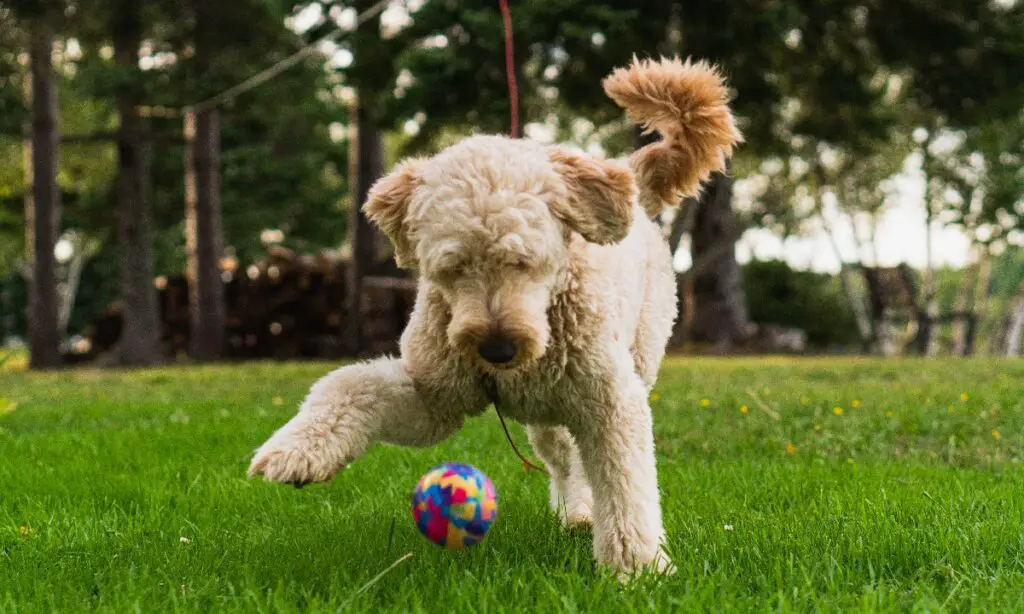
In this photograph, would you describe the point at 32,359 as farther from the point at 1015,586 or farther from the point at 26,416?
the point at 1015,586

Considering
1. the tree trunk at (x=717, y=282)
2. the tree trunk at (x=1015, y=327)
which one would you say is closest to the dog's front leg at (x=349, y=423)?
the tree trunk at (x=717, y=282)

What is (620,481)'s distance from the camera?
3.06 meters

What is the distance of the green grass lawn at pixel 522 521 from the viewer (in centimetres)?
274

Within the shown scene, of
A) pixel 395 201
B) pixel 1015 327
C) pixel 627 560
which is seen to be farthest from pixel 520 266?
pixel 1015 327

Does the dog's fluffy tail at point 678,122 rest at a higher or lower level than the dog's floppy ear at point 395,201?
higher

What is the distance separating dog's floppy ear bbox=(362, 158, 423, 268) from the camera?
10.1 ft

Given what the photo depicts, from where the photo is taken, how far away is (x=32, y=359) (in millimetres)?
15953

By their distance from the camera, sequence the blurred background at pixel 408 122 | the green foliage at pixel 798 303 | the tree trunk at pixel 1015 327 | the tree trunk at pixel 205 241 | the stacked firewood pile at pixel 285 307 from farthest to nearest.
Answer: the green foliage at pixel 798 303 < the tree trunk at pixel 1015 327 < the stacked firewood pile at pixel 285 307 < the tree trunk at pixel 205 241 < the blurred background at pixel 408 122

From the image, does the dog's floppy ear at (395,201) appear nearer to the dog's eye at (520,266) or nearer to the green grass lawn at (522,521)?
the dog's eye at (520,266)

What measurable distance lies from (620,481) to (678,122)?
1671mm

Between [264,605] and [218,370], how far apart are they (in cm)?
1122

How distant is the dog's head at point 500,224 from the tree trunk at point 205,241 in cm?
1388

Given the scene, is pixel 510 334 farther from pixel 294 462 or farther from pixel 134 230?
pixel 134 230

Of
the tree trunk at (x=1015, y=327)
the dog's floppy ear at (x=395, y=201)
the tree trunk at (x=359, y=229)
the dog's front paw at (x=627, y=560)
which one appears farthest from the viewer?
the tree trunk at (x=1015, y=327)
